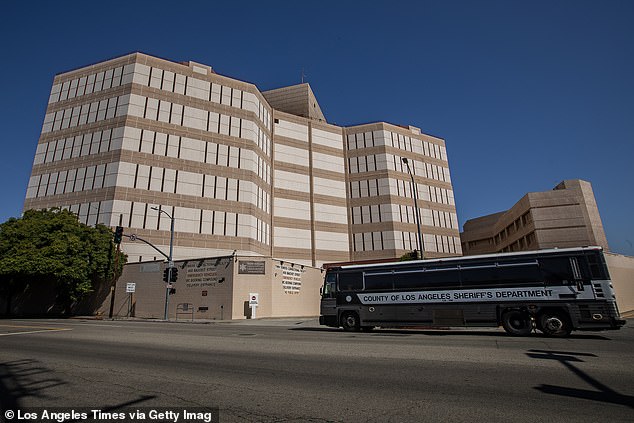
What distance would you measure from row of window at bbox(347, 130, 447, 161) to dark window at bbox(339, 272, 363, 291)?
1531 inches

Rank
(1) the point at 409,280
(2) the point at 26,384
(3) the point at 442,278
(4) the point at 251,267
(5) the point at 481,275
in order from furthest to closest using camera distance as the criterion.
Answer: (4) the point at 251,267
(1) the point at 409,280
(3) the point at 442,278
(5) the point at 481,275
(2) the point at 26,384

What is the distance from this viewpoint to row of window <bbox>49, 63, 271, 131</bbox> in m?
41.7

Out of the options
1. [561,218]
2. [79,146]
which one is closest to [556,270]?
[561,218]

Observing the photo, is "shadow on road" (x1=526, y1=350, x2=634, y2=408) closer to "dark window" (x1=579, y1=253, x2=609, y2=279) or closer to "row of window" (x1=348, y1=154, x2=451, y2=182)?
"dark window" (x1=579, y1=253, x2=609, y2=279)

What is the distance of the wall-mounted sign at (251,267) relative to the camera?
29.2m

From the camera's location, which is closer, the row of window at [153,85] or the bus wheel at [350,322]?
the bus wheel at [350,322]

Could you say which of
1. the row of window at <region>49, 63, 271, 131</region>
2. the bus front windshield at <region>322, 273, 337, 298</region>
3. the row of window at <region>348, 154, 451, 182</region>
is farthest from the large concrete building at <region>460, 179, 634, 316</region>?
the row of window at <region>49, 63, 271, 131</region>

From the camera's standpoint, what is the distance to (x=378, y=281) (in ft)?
54.1

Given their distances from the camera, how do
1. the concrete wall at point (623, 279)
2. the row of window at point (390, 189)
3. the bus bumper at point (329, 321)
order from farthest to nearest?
the row of window at point (390, 189) → the concrete wall at point (623, 279) → the bus bumper at point (329, 321)

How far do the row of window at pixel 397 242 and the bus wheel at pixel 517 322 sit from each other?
33169 mm

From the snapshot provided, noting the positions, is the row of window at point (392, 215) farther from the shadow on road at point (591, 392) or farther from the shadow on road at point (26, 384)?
the shadow on road at point (26, 384)

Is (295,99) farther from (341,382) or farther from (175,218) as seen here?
(341,382)

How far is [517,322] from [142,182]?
37.0 metres

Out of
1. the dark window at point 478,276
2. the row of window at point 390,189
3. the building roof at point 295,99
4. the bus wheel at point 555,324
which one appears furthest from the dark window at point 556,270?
the building roof at point 295,99
